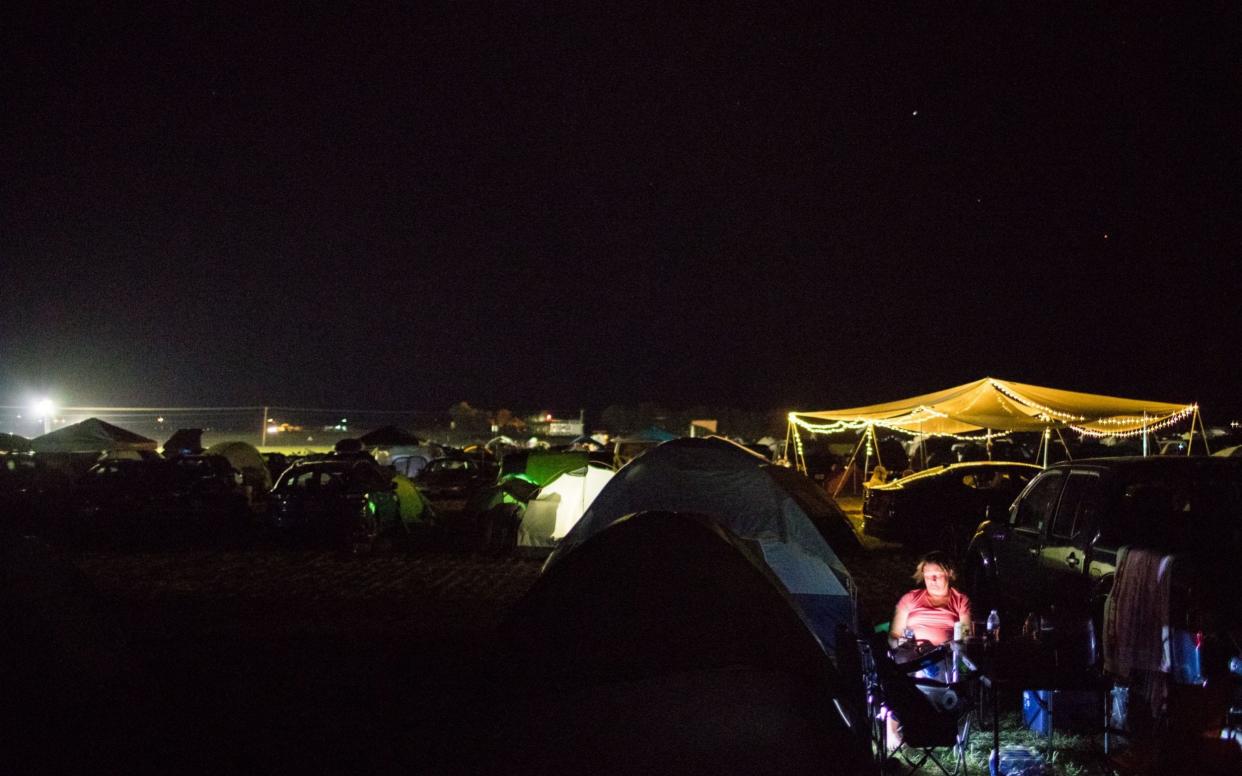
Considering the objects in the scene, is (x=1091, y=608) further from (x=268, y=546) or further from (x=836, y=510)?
(x=268, y=546)

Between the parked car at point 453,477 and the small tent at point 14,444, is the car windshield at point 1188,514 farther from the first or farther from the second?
the small tent at point 14,444

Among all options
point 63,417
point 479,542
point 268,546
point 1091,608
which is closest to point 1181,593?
point 1091,608

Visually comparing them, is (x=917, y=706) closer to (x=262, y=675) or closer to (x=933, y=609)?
(x=933, y=609)

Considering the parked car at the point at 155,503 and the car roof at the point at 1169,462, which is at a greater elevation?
the car roof at the point at 1169,462

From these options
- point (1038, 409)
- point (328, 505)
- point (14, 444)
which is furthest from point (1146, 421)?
point (14, 444)

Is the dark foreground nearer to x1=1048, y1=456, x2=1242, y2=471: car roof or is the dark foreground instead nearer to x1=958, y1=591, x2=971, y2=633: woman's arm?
x1=958, y1=591, x2=971, y2=633: woman's arm

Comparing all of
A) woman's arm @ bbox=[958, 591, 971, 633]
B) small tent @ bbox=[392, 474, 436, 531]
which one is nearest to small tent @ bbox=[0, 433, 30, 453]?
small tent @ bbox=[392, 474, 436, 531]

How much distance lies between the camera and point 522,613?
5.13 m

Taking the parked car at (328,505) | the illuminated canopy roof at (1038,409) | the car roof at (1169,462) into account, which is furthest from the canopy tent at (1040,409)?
the parked car at (328,505)

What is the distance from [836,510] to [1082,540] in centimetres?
721

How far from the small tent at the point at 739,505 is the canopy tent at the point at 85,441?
21.3 m

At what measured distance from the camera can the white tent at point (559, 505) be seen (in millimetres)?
13891

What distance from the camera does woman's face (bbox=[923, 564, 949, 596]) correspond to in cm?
580

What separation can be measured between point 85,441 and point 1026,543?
89.3 ft
